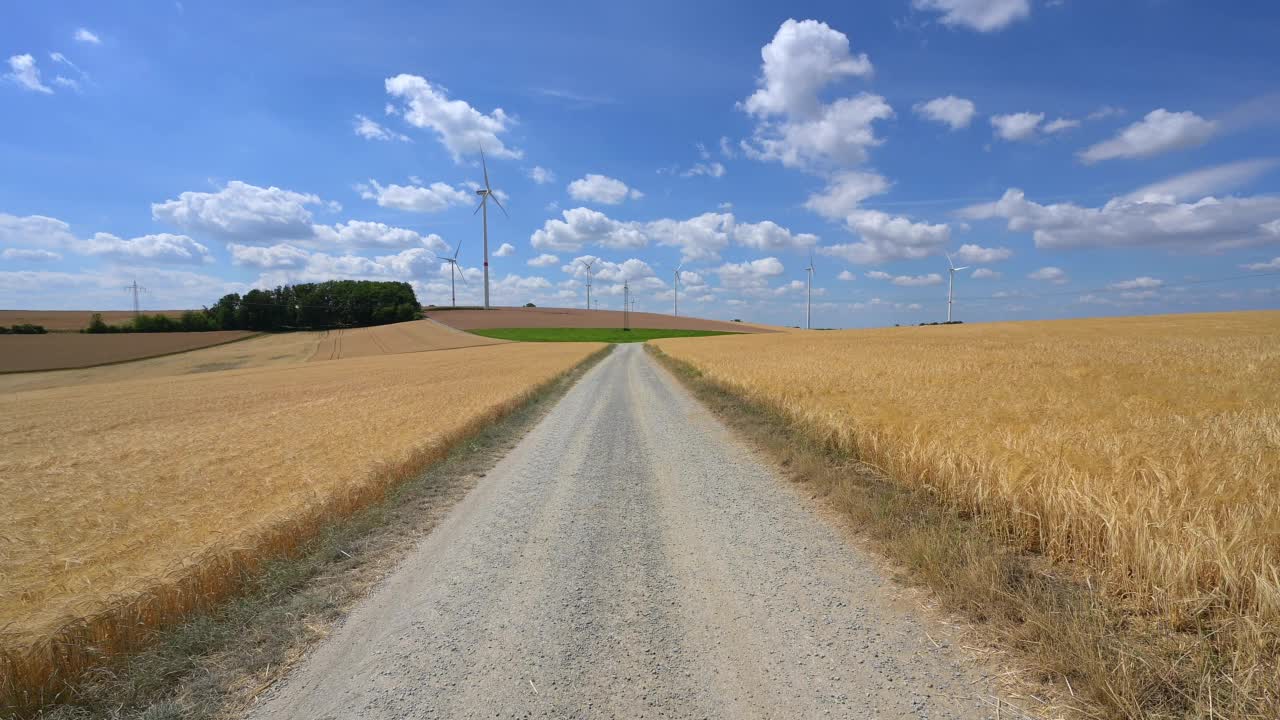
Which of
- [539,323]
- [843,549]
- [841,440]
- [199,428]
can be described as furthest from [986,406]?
[539,323]

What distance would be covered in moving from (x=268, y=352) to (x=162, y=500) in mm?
74836

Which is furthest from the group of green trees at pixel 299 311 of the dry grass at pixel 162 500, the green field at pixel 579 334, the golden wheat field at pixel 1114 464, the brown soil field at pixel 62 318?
the golden wheat field at pixel 1114 464

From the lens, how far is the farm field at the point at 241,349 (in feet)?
170

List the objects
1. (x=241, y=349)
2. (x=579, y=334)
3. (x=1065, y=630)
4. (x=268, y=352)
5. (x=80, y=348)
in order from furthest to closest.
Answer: (x=579, y=334) → (x=241, y=349) → (x=268, y=352) → (x=80, y=348) → (x=1065, y=630)

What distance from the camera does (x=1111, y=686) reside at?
2.89m

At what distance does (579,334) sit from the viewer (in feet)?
358

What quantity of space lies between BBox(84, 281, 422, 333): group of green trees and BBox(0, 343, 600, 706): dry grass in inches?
3485

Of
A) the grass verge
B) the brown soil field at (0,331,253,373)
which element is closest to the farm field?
the brown soil field at (0,331,253,373)

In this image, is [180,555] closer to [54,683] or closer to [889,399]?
[54,683]

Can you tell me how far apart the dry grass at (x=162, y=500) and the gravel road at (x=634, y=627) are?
1.70m

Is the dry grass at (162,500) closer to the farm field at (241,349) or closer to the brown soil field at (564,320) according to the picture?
the farm field at (241,349)

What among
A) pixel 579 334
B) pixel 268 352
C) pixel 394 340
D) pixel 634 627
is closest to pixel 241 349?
pixel 268 352

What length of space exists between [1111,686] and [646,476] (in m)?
6.86

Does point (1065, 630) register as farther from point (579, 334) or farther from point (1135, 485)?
point (579, 334)
